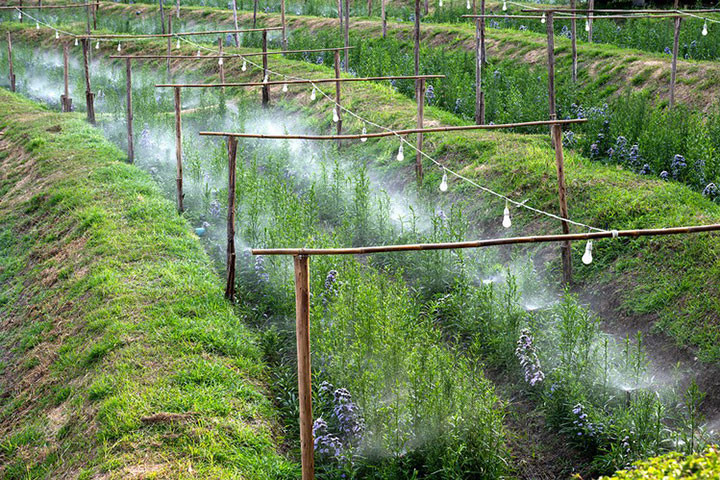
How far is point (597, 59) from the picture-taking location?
1620 centimetres

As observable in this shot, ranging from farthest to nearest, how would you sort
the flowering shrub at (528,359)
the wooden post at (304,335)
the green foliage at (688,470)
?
1. the flowering shrub at (528,359)
2. the wooden post at (304,335)
3. the green foliage at (688,470)

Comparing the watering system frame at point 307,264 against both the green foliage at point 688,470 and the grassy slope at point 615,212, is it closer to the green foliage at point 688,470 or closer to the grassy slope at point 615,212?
the green foliage at point 688,470

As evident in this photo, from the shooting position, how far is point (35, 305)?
9570 mm

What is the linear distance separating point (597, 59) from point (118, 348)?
41.6 feet

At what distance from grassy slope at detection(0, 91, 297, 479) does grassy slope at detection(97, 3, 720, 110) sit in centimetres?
928

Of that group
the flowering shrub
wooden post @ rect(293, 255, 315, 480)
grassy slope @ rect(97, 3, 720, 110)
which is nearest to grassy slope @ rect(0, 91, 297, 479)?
wooden post @ rect(293, 255, 315, 480)

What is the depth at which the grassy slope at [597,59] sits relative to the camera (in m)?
13.6

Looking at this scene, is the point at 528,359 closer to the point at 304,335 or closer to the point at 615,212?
the point at 304,335

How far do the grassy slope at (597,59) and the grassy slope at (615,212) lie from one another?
11.0ft

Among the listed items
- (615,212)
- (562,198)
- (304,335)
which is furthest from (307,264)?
(615,212)

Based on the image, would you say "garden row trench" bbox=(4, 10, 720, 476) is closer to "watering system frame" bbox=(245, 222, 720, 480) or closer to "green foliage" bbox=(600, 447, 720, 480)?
"watering system frame" bbox=(245, 222, 720, 480)

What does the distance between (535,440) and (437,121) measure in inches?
339

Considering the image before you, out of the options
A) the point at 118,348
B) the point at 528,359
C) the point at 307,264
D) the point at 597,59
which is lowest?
the point at 118,348

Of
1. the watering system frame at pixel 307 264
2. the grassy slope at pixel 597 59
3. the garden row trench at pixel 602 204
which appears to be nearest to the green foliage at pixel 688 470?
the watering system frame at pixel 307 264
